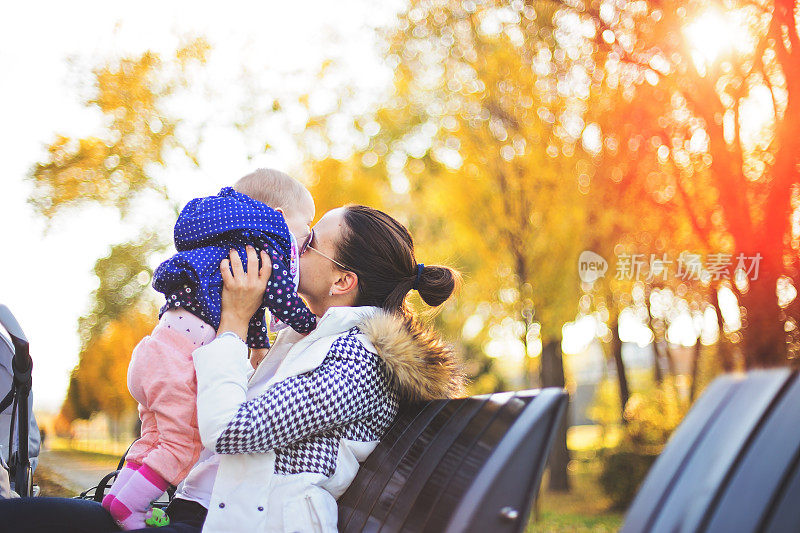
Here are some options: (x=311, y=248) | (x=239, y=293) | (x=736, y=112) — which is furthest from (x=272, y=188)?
(x=736, y=112)

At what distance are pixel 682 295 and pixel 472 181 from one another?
3.65 m

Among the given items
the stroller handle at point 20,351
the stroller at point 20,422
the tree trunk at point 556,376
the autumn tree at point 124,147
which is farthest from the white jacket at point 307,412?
the autumn tree at point 124,147

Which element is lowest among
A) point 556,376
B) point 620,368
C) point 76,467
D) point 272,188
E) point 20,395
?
point 620,368

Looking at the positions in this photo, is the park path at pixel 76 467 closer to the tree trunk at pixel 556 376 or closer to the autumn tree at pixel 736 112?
the autumn tree at pixel 736 112

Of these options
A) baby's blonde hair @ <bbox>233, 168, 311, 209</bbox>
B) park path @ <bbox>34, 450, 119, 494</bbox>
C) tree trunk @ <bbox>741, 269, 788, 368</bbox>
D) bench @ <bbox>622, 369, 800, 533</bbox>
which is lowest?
park path @ <bbox>34, 450, 119, 494</bbox>

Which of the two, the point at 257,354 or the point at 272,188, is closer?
the point at 257,354

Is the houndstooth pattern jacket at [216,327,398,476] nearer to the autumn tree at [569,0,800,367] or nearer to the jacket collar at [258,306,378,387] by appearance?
the jacket collar at [258,306,378,387]

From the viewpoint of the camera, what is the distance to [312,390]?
175 cm

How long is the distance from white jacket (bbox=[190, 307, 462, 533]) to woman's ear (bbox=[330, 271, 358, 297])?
25 cm

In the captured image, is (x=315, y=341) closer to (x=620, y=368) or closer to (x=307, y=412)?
(x=307, y=412)

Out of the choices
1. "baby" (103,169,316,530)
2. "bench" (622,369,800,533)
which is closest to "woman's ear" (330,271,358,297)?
"baby" (103,169,316,530)

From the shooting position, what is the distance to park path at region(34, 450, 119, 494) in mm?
4875

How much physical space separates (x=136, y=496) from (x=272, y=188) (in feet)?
3.58

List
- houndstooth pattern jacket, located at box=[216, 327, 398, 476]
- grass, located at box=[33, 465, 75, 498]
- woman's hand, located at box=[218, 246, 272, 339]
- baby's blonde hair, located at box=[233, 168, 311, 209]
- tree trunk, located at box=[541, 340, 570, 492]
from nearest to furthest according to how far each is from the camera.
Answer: houndstooth pattern jacket, located at box=[216, 327, 398, 476] → woman's hand, located at box=[218, 246, 272, 339] → baby's blonde hair, located at box=[233, 168, 311, 209] → grass, located at box=[33, 465, 75, 498] → tree trunk, located at box=[541, 340, 570, 492]
